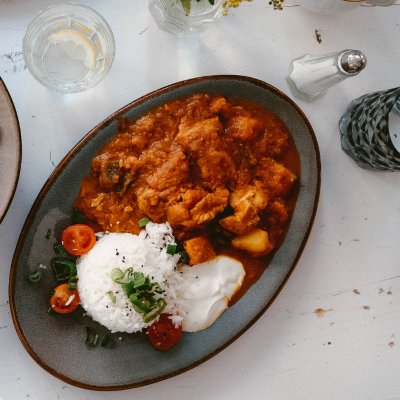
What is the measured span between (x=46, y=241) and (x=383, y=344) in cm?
225

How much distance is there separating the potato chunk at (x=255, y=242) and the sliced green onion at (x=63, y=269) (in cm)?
88

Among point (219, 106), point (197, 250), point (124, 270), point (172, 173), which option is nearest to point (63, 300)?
point (124, 270)

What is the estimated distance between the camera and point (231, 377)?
2393 mm

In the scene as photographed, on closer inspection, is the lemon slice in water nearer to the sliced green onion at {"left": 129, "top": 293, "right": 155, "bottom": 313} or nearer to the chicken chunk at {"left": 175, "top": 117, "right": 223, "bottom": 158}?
the chicken chunk at {"left": 175, "top": 117, "right": 223, "bottom": 158}

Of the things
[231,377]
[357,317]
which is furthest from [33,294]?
[357,317]

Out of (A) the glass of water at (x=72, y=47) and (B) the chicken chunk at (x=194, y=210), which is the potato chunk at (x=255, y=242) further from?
(A) the glass of water at (x=72, y=47)

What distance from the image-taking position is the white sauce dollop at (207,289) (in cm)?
211

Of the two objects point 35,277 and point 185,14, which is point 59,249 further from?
point 185,14

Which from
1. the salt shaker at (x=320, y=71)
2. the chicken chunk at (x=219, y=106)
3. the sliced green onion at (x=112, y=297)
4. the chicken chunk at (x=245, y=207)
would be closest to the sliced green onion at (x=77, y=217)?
the sliced green onion at (x=112, y=297)

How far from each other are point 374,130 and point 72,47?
1.77m

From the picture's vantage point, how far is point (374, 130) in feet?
7.17

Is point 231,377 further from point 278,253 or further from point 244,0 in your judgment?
point 244,0

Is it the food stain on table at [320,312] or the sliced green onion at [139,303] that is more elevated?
the sliced green onion at [139,303]

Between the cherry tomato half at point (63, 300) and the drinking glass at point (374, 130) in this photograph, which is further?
the drinking glass at point (374, 130)
